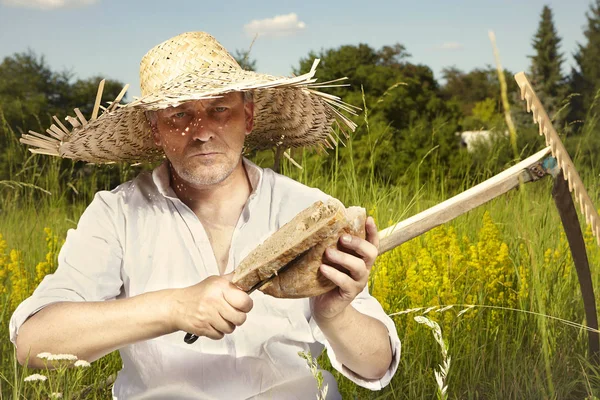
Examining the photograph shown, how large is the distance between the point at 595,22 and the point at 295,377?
5432cm

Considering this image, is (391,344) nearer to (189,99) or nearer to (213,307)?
(213,307)

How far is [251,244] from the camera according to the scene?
226 centimetres

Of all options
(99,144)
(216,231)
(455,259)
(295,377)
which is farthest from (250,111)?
(455,259)

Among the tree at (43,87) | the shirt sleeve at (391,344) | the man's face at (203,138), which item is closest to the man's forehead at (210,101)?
the man's face at (203,138)

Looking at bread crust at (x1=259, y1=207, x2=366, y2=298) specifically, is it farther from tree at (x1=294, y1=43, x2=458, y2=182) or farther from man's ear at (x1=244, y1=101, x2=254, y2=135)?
tree at (x1=294, y1=43, x2=458, y2=182)

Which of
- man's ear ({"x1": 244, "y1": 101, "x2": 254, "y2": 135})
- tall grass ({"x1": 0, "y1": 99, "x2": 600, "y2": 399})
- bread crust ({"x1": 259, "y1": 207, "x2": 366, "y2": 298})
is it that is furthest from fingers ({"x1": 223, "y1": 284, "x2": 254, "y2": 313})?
tall grass ({"x1": 0, "y1": 99, "x2": 600, "y2": 399})

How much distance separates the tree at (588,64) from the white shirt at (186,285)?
37.7 m

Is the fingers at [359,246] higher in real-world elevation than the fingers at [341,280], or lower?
higher

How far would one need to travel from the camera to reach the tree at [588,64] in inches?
1538

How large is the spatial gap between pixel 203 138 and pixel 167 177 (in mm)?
301

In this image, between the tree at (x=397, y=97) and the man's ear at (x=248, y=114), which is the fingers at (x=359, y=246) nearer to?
the man's ear at (x=248, y=114)

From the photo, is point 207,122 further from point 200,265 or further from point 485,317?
point 485,317

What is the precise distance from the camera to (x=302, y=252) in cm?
172

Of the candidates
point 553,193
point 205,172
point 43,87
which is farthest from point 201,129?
point 43,87
